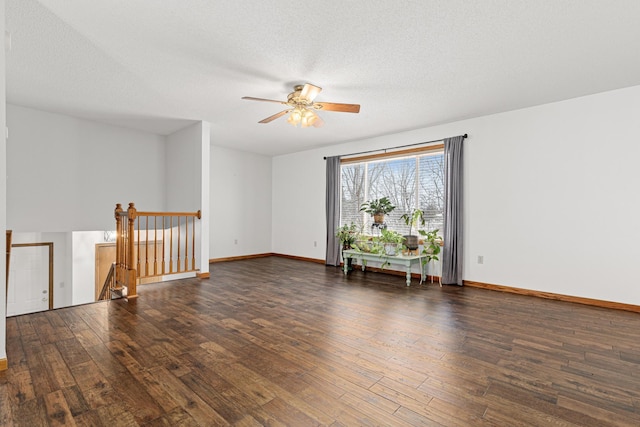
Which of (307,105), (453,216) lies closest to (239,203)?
(307,105)

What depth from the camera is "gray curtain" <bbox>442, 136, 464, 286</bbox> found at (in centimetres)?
477

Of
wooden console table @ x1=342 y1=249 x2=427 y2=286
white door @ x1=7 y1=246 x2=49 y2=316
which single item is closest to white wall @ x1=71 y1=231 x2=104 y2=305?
white door @ x1=7 y1=246 x2=49 y2=316

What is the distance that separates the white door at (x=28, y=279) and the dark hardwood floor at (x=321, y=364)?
165 inches

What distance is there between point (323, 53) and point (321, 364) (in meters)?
2.65

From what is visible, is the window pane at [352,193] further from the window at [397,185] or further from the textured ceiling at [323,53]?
the textured ceiling at [323,53]

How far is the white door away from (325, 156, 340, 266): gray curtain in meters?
5.69

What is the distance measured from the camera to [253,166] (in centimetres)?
750

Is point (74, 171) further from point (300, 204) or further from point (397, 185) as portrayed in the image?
point (397, 185)

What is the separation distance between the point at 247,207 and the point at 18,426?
5.96 m

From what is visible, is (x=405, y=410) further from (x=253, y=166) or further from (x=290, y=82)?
(x=253, y=166)

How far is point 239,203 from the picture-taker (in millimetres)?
7180

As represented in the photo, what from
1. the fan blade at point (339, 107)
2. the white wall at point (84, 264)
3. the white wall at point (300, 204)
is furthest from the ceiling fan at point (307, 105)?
the white wall at point (84, 264)

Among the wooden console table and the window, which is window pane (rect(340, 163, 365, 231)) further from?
the wooden console table

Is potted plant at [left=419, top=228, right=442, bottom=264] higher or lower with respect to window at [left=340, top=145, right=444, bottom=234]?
lower
